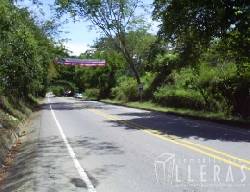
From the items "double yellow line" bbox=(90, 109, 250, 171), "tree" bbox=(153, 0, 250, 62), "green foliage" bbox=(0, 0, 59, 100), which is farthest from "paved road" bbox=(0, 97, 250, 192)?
"tree" bbox=(153, 0, 250, 62)

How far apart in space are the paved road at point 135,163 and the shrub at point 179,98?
16369 millimetres

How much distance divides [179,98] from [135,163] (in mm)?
28604

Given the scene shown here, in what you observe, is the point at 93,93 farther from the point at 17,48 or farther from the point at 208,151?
the point at 208,151

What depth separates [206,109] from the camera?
3325cm

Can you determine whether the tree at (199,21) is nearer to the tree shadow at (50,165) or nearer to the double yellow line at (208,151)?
the double yellow line at (208,151)

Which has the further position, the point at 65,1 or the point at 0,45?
the point at 65,1

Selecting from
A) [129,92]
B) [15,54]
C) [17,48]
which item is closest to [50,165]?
[17,48]

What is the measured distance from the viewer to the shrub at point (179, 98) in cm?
3562

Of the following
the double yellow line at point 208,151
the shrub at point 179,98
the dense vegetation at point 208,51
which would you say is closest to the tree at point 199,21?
the dense vegetation at point 208,51

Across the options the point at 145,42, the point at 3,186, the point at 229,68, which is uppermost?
the point at 145,42

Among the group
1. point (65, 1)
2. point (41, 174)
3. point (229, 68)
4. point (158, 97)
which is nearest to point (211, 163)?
point (41, 174)

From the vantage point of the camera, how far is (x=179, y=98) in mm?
40312

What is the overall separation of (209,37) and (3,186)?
621 inches

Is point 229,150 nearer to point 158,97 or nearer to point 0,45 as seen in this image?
point 0,45
